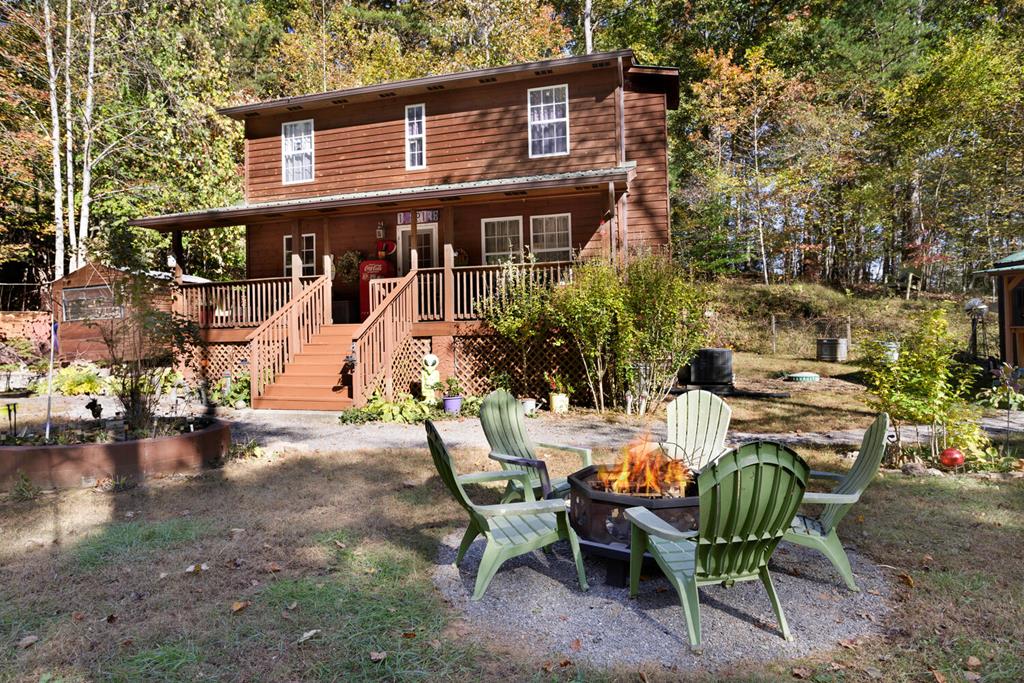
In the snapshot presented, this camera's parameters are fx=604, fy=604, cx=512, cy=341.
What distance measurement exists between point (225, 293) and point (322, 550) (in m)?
11.4

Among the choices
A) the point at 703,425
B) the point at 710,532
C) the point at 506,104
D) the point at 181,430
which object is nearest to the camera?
the point at 710,532

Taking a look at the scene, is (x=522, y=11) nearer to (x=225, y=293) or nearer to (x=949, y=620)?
(x=225, y=293)

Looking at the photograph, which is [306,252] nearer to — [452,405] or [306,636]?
[452,405]

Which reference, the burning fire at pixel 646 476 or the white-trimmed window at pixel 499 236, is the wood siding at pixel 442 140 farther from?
the burning fire at pixel 646 476

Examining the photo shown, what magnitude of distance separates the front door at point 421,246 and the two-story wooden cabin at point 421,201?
37 mm

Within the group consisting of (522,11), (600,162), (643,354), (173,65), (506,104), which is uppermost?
(522,11)

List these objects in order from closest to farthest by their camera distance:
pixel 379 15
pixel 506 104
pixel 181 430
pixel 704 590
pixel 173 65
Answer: pixel 704 590
pixel 181 430
pixel 506 104
pixel 173 65
pixel 379 15

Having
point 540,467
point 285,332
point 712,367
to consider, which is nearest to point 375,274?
point 285,332

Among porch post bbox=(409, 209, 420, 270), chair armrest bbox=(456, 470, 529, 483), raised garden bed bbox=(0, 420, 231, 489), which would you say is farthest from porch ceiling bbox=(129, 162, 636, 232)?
chair armrest bbox=(456, 470, 529, 483)

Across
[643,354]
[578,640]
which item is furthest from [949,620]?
[643,354]

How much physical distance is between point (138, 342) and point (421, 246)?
9.80 metres

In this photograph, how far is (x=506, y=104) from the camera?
15.3 metres

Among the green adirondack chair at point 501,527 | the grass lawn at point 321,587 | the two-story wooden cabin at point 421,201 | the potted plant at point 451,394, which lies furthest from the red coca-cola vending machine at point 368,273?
the green adirondack chair at point 501,527

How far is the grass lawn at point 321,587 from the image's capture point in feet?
9.46
